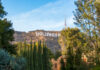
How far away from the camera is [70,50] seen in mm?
12914

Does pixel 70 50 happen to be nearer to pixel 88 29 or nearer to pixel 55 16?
pixel 88 29

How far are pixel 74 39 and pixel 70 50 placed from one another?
1858 cm

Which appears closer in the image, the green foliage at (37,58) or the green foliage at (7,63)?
the green foliage at (7,63)

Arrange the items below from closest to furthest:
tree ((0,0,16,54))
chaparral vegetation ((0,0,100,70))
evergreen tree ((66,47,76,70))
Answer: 1. chaparral vegetation ((0,0,100,70))
2. evergreen tree ((66,47,76,70))
3. tree ((0,0,16,54))

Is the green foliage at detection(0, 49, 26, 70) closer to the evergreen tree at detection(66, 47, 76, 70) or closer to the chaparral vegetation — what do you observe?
the chaparral vegetation

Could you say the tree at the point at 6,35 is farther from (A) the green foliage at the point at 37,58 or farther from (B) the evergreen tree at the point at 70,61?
(B) the evergreen tree at the point at 70,61

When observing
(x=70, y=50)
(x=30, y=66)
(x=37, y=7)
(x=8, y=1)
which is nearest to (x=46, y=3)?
(x=37, y=7)

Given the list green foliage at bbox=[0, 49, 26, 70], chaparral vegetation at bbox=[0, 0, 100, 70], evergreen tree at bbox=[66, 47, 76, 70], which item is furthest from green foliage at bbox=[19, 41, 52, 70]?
green foliage at bbox=[0, 49, 26, 70]

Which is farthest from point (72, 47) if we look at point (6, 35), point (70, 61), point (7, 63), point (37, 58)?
point (7, 63)

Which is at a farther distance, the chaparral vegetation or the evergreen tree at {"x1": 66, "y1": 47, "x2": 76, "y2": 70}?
the evergreen tree at {"x1": 66, "y1": 47, "x2": 76, "y2": 70}

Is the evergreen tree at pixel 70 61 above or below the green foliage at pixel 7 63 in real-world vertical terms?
below

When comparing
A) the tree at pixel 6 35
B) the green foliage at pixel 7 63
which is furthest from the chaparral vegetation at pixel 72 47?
the green foliage at pixel 7 63

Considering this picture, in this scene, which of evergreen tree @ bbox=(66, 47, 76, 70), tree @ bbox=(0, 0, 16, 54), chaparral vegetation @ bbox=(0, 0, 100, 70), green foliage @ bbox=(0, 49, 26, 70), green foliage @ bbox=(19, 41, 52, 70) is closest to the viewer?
green foliage @ bbox=(0, 49, 26, 70)

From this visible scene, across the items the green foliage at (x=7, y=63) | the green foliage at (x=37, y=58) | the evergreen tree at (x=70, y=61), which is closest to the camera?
the green foliage at (x=7, y=63)
